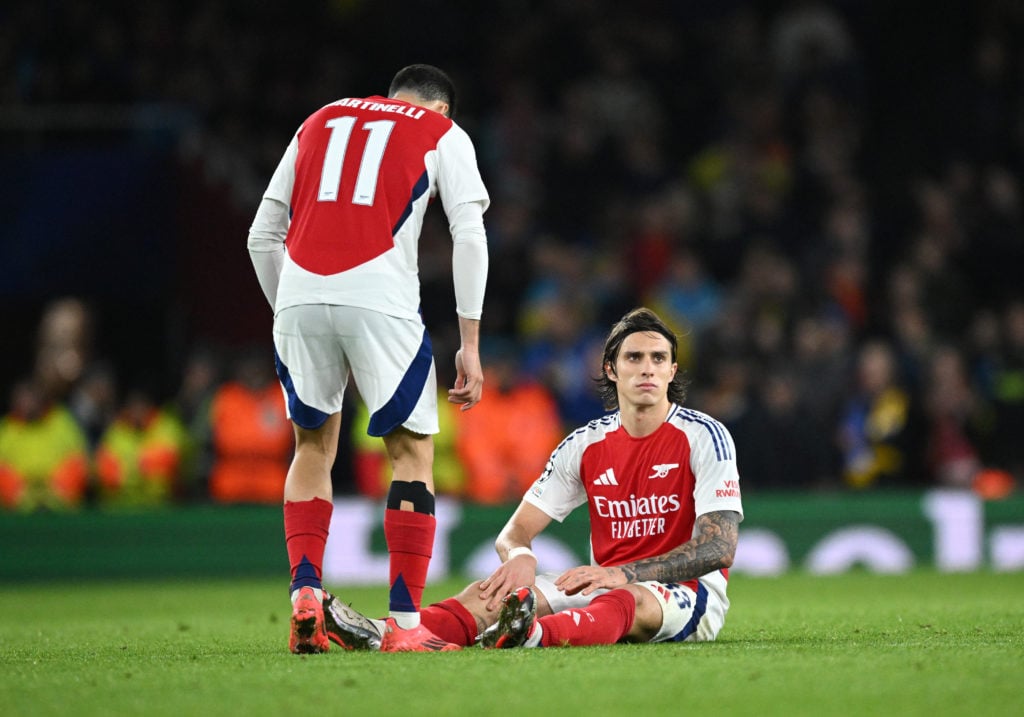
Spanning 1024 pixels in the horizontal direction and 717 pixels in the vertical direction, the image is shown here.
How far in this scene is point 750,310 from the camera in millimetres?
13930

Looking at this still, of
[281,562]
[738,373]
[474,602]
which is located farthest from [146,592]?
[474,602]

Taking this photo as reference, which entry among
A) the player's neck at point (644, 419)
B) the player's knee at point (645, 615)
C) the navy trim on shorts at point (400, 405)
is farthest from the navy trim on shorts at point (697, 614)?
the navy trim on shorts at point (400, 405)

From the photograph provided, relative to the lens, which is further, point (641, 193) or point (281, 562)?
point (641, 193)

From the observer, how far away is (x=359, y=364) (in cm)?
570

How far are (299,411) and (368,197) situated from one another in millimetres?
819

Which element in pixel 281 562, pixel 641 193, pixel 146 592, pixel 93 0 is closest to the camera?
pixel 146 592

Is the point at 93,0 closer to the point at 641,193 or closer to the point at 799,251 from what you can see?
the point at 641,193

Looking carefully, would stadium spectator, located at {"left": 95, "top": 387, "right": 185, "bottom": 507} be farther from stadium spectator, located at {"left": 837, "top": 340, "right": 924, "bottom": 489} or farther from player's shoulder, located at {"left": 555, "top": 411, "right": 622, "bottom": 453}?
player's shoulder, located at {"left": 555, "top": 411, "right": 622, "bottom": 453}

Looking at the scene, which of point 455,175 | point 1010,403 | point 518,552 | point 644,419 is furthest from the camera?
point 1010,403

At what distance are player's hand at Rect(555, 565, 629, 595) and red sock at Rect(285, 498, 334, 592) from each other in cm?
88

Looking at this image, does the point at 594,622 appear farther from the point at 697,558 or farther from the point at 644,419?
the point at 644,419

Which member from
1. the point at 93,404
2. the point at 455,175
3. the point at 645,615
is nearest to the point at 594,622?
the point at 645,615

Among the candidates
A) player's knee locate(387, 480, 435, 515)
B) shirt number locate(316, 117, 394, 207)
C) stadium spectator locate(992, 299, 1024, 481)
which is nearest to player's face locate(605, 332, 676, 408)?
player's knee locate(387, 480, 435, 515)

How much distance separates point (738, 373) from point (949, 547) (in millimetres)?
2224
